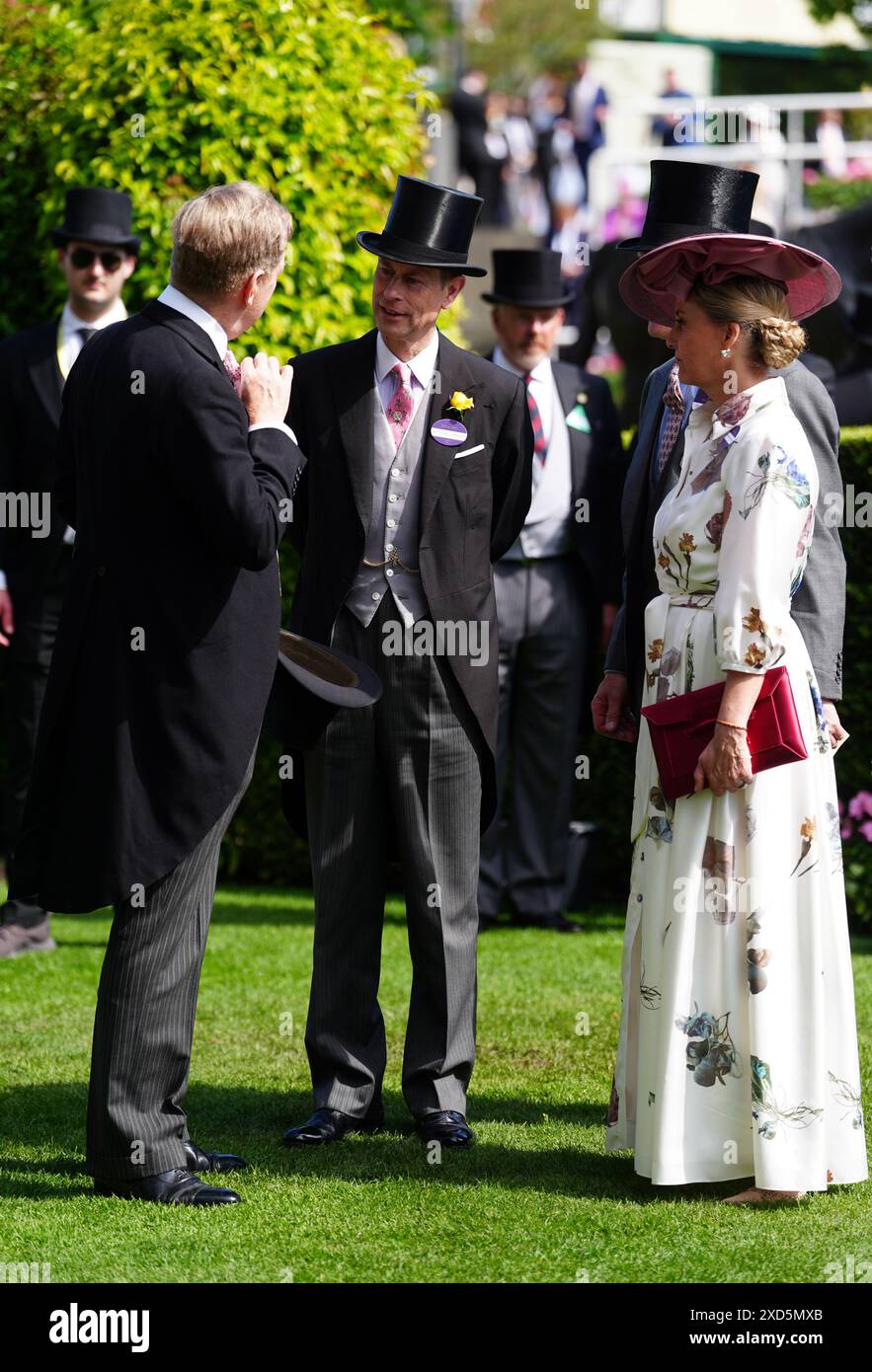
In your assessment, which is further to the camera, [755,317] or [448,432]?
[448,432]

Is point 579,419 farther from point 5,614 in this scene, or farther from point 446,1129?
point 446,1129

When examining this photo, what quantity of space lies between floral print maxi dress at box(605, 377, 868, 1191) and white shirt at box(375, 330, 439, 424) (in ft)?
3.01

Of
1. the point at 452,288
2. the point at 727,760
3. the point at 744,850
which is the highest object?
the point at 452,288

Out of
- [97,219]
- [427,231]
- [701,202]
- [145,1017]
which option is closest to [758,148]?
[97,219]

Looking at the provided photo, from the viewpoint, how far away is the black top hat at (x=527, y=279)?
781 cm

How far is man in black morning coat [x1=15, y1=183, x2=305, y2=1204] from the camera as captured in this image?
4.24 metres

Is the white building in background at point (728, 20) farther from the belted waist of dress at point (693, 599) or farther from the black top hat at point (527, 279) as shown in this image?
the belted waist of dress at point (693, 599)

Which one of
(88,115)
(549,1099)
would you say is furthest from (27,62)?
(549,1099)

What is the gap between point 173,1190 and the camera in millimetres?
4453

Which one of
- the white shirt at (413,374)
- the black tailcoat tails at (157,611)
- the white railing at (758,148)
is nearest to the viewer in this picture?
the black tailcoat tails at (157,611)

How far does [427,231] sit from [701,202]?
738mm

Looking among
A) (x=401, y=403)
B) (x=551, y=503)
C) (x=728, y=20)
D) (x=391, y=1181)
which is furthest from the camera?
(x=728, y=20)

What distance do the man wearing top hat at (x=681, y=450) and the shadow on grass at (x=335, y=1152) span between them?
3.76 ft

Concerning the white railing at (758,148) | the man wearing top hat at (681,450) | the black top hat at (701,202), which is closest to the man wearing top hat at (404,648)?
the man wearing top hat at (681,450)
